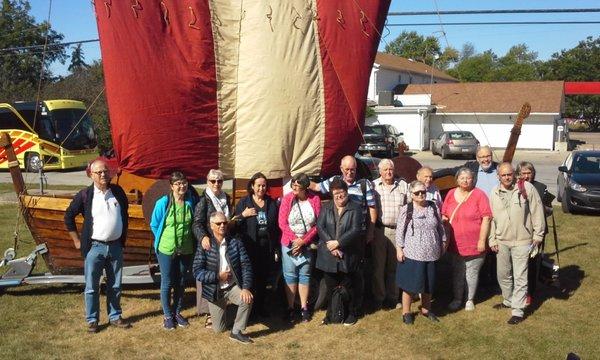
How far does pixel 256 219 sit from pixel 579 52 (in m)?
61.8

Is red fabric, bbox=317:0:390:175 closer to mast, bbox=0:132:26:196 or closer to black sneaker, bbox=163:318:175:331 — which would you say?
black sneaker, bbox=163:318:175:331

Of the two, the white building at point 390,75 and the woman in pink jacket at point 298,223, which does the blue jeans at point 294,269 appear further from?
the white building at point 390,75

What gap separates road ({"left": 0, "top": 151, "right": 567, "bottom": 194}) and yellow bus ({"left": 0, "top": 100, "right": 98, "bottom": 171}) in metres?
0.61

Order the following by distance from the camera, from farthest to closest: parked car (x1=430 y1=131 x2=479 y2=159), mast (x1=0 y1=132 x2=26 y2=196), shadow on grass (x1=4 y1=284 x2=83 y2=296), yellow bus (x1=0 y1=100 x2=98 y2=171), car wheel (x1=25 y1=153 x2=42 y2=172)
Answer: parked car (x1=430 y1=131 x2=479 y2=159), yellow bus (x1=0 y1=100 x2=98 y2=171), car wheel (x1=25 y1=153 x2=42 y2=172), shadow on grass (x1=4 y1=284 x2=83 y2=296), mast (x1=0 y1=132 x2=26 y2=196)

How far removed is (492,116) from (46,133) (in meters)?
24.2

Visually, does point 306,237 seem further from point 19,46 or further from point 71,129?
point 19,46

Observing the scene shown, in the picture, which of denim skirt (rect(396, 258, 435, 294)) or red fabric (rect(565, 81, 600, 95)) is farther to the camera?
red fabric (rect(565, 81, 600, 95))

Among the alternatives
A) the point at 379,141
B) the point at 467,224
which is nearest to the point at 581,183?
the point at 467,224

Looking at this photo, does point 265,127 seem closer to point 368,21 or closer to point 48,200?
point 368,21

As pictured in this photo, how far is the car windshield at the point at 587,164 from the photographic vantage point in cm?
1348

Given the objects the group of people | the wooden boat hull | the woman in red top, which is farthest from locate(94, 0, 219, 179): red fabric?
the woman in red top

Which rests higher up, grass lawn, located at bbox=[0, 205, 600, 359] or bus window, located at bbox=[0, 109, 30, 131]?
bus window, located at bbox=[0, 109, 30, 131]

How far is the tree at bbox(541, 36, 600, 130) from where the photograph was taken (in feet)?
183

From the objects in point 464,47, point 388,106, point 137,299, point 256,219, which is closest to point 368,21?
point 256,219
